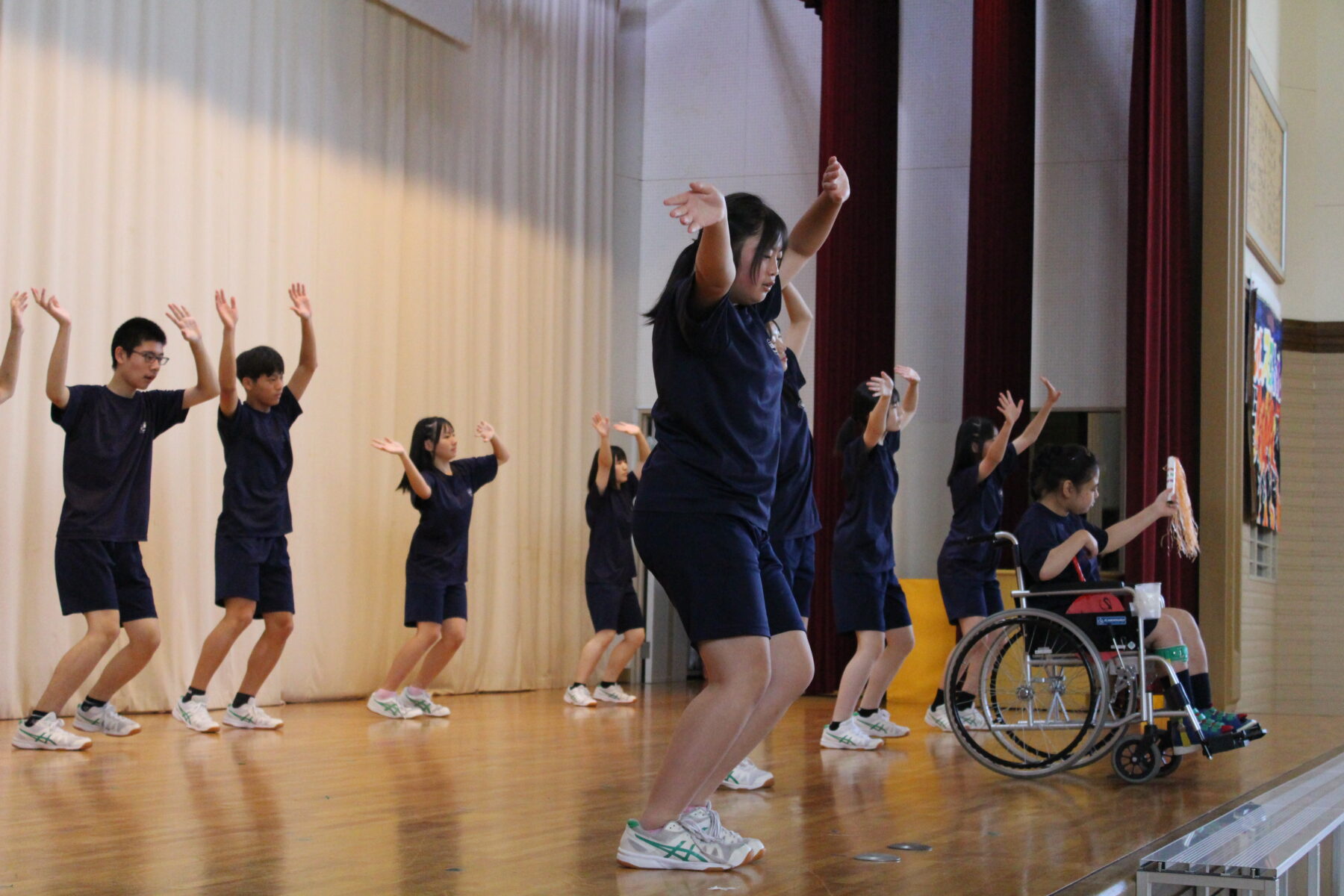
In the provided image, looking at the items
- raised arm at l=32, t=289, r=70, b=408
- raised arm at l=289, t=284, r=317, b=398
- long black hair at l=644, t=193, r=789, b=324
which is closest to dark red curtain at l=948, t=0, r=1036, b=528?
raised arm at l=289, t=284, r=317, b=398

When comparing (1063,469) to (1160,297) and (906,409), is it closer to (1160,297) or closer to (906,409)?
(906,409)

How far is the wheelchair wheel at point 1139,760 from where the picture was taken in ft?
12.3

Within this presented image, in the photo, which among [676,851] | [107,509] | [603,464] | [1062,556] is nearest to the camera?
[676,851]

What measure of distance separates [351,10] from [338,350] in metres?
1.66

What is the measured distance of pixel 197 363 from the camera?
4453 mm

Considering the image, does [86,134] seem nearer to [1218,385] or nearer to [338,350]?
[338,350]

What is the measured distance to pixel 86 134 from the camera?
5426 mm

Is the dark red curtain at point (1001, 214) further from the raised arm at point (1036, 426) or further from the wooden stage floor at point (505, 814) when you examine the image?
the wooden stage floor at point (505, 814)

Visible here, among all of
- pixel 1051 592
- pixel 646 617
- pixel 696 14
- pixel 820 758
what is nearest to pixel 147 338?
pixel 820 758

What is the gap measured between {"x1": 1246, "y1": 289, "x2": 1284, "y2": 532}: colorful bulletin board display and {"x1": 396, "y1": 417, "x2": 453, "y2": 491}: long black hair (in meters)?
4.69

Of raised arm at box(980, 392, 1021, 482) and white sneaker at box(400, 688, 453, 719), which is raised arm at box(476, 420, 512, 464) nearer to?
white sneaker at box(400, 688, 453, 719)

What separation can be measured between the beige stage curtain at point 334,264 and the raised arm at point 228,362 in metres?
0.84

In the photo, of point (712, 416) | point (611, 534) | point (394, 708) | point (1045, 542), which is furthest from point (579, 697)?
point (712, 416)

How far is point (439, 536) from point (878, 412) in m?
2.14
